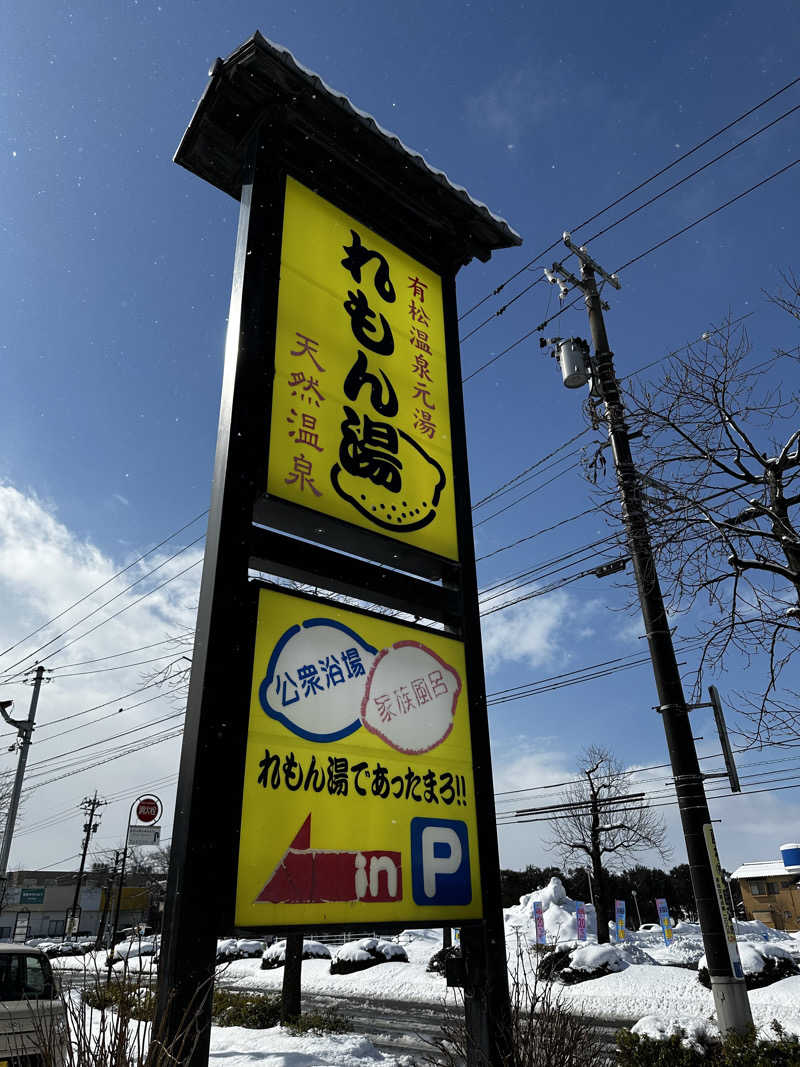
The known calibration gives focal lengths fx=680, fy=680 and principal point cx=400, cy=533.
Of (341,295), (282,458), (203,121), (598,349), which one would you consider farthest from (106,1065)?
(598,349)

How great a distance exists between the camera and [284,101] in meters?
6.14

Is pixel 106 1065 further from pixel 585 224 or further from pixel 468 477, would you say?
pixel 585 224

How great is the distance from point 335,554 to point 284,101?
4.24 meters

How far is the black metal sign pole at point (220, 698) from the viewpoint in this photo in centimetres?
341

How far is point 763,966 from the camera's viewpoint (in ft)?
52.2

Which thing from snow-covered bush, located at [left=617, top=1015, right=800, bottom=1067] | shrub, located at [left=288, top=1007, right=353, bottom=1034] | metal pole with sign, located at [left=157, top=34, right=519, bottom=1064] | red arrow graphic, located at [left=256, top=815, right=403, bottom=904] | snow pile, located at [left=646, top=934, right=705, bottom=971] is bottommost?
snow pile, located at [left=646, top=934, right=705, bottom=971]

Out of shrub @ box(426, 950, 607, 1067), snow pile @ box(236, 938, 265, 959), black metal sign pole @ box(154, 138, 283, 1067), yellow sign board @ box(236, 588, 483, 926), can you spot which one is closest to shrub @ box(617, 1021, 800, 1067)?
shrub @ box(426, 950, 607, 1067)

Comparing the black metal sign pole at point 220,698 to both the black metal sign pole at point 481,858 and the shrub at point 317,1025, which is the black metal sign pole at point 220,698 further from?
the shrub at point 317,1025

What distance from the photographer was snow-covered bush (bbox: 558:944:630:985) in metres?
20.0

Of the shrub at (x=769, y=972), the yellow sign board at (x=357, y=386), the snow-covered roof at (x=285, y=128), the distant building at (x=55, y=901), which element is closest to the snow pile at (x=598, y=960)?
the shrub at (x=769, y=972)

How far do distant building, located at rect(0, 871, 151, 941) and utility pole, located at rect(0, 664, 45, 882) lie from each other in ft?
122

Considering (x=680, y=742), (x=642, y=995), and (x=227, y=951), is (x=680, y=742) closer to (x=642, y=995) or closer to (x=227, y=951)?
(x=642, y=995)

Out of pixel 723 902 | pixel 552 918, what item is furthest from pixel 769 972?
pixel 552 918

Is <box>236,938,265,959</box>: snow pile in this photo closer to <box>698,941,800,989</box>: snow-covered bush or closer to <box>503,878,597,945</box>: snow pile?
<box>503,878,597,945</box>: snow pile
